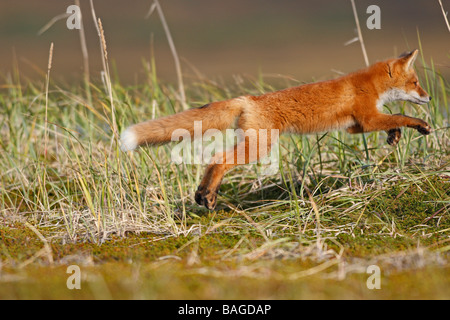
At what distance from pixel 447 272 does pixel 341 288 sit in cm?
71

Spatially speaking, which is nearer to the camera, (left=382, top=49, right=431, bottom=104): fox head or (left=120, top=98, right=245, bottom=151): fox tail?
(left=120, top=98, right=245, bottom=151): fox tail

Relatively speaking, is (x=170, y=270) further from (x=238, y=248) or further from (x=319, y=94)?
(x=319, y=94)

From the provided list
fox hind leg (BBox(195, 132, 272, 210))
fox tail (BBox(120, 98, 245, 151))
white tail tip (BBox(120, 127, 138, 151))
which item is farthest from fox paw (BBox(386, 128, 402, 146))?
white tail tip (BBox(120, 127, 138, 151))

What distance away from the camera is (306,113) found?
4348 millimetres

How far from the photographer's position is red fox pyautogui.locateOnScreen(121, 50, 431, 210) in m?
4.03

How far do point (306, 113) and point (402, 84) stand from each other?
1.01 metres

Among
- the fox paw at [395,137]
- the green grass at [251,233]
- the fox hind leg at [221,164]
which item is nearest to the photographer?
the green grass at [251,233]

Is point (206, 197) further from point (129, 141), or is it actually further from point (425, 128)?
point (425, 128)

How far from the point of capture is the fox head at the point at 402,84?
4.63m

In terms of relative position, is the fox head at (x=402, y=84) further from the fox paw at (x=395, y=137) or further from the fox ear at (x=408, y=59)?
the fox paw at (x=395, y=137)

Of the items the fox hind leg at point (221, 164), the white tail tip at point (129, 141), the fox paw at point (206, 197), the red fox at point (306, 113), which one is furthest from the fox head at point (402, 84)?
the white tail tip at point (129, 141)

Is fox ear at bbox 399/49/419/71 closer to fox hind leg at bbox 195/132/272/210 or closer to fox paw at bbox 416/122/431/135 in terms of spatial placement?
fox paw at bbox 416/122/431/135

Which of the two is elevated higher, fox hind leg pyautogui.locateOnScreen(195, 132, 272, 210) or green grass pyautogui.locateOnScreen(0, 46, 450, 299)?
fox hind leg pyautogui.locateOnScreen(195, 132, 272, 210)

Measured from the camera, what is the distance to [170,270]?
122 inches
